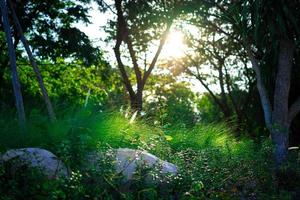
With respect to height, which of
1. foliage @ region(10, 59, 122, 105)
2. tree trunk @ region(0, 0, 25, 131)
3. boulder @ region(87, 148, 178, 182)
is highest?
foliage @ region(10, 59, 122, 105)

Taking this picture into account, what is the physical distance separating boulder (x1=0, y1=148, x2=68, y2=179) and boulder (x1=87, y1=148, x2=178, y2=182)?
48 cm

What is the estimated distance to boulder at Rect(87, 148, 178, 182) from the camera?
7.31 meters

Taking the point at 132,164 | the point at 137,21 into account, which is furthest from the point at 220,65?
the point at 132,164

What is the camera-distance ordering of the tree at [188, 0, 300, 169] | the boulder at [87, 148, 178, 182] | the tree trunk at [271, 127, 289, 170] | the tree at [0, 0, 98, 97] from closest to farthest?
the boulder at [87, 148, 178, 182] → the tree trunk at [271, 127, 289, 170] → the tree at [188, 0, 300, 169] → the tree at [0, 0, 98, 97]

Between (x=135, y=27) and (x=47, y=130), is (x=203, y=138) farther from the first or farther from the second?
(x=135, y=27)

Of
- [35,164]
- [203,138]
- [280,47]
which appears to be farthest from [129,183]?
[280,47]

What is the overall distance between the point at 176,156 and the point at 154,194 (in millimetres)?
2381

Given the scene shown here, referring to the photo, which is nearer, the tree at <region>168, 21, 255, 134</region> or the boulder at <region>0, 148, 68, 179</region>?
the boulder at <region>0, 148, 68, 179</region>

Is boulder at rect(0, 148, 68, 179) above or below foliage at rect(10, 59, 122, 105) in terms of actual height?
below

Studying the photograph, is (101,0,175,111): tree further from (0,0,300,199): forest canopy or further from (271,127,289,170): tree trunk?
(271,127,289,170): tree trunk

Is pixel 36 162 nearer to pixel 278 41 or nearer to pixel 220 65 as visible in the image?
pixel 278 41

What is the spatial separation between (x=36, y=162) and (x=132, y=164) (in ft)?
4.66

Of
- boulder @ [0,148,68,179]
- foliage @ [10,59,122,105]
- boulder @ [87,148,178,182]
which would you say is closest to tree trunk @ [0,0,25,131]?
boulder @ [0,148,68,179]

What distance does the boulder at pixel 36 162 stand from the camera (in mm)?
6832
